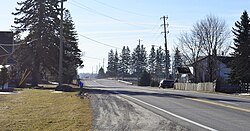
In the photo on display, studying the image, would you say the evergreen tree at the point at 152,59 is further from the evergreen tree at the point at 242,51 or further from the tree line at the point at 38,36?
the tree line at the point at 38,36

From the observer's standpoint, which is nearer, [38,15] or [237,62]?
[38,15]

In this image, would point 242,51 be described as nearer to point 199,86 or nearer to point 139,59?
point 199,86

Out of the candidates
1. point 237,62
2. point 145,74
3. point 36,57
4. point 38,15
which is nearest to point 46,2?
point 38,15

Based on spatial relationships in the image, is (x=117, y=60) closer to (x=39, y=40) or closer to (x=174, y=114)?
(x=39, y=40)

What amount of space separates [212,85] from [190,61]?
3088cm

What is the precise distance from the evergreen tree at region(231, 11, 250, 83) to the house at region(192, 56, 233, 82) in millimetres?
10928

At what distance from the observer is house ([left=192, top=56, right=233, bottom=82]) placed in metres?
74.4

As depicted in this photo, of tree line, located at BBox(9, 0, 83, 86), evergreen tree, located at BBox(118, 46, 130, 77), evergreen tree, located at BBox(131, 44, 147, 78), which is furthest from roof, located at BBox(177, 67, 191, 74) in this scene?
evergreen tree, located at BBox(118, 46, 130, 77)

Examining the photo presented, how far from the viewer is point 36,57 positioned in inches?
1957

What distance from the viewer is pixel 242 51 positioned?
196ft

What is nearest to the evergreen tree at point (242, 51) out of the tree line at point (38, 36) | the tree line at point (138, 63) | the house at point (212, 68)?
the house at point (212, 68)

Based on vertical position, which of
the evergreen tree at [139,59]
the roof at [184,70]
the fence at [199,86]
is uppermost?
the evergreen tree at [139,59]

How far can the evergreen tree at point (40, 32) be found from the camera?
162 feet

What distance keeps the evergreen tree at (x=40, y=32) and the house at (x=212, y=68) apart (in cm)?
3171
